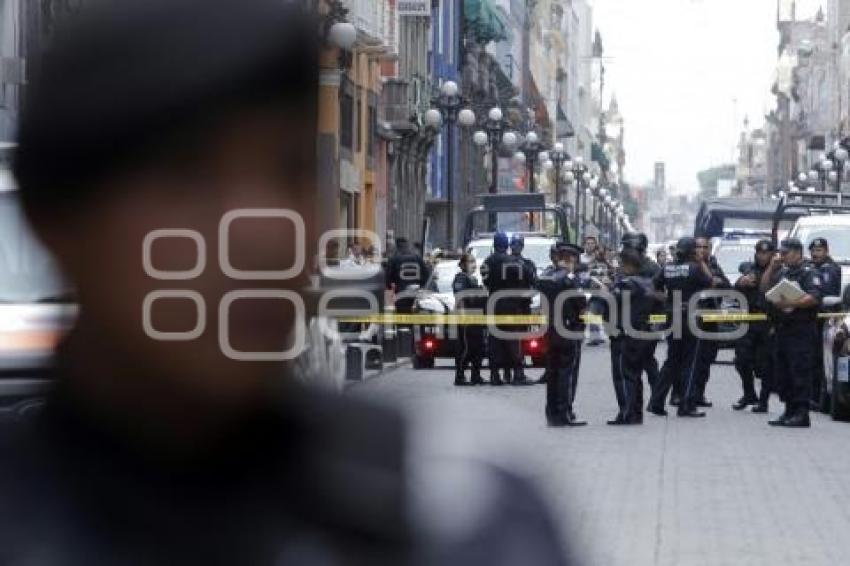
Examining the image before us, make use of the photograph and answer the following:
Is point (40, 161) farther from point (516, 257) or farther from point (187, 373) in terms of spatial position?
point (516, 257)

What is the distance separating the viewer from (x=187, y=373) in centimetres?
193

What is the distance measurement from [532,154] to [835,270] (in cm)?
5392

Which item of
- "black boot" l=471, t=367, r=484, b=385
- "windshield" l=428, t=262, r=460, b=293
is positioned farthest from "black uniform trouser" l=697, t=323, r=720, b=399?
"windshield" l=428, t=262, r=460, b=293

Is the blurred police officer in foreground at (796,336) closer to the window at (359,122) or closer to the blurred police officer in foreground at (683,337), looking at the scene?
the blurred police officer in foreground at (683,337)

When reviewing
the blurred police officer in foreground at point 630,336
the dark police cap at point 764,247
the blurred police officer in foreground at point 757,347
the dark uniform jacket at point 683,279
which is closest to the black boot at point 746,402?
the blurred police officer in foreground at point 757,347

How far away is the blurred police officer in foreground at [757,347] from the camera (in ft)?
78.0

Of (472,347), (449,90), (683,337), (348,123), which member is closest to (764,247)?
(683,337)

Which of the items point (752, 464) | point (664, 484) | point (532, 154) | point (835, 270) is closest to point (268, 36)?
point (664, 484)

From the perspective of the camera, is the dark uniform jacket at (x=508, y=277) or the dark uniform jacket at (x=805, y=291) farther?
the dark uniform jacket at (x=508, y=277)

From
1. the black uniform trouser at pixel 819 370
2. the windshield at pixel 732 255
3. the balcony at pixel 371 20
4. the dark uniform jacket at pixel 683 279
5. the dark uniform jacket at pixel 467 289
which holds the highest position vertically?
the balcony at pixel 371 20

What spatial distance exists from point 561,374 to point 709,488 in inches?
236

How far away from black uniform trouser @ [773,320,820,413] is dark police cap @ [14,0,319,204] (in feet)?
64.9

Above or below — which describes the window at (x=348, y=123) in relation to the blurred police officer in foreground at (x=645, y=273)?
above

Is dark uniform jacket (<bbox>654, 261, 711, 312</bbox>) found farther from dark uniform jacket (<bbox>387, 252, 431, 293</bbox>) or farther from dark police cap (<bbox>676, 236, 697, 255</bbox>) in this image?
dark uniform jacket (<bbox>387, 252, 431, 293</bbox>)
